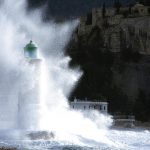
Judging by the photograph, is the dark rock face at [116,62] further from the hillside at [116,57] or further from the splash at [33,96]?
the splash at [33,96]

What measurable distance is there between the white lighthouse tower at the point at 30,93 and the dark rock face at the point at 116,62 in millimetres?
35039

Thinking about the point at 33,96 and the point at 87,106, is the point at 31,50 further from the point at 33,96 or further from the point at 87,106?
the point at 87,106

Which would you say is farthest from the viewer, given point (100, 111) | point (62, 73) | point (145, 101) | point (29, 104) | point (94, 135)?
point (145, 101)

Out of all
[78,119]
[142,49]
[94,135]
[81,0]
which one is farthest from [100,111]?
[81,0]

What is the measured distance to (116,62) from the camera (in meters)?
73.4

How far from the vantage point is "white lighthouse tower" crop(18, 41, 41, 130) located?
26031mm

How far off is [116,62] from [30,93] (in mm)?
47187

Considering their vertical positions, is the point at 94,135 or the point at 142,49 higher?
the point at 142,49

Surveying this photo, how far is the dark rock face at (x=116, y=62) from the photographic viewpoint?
2581 inches

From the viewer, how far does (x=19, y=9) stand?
131 ft

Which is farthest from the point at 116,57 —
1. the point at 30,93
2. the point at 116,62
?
the point at 30,93

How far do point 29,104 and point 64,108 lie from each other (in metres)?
6.99

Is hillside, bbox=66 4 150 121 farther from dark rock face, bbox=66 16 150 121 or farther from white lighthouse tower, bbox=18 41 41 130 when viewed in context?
white lighthouse tower, bbox=18 41 41 130

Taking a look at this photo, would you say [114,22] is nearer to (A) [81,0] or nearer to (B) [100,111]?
A: (A) [81,0]
